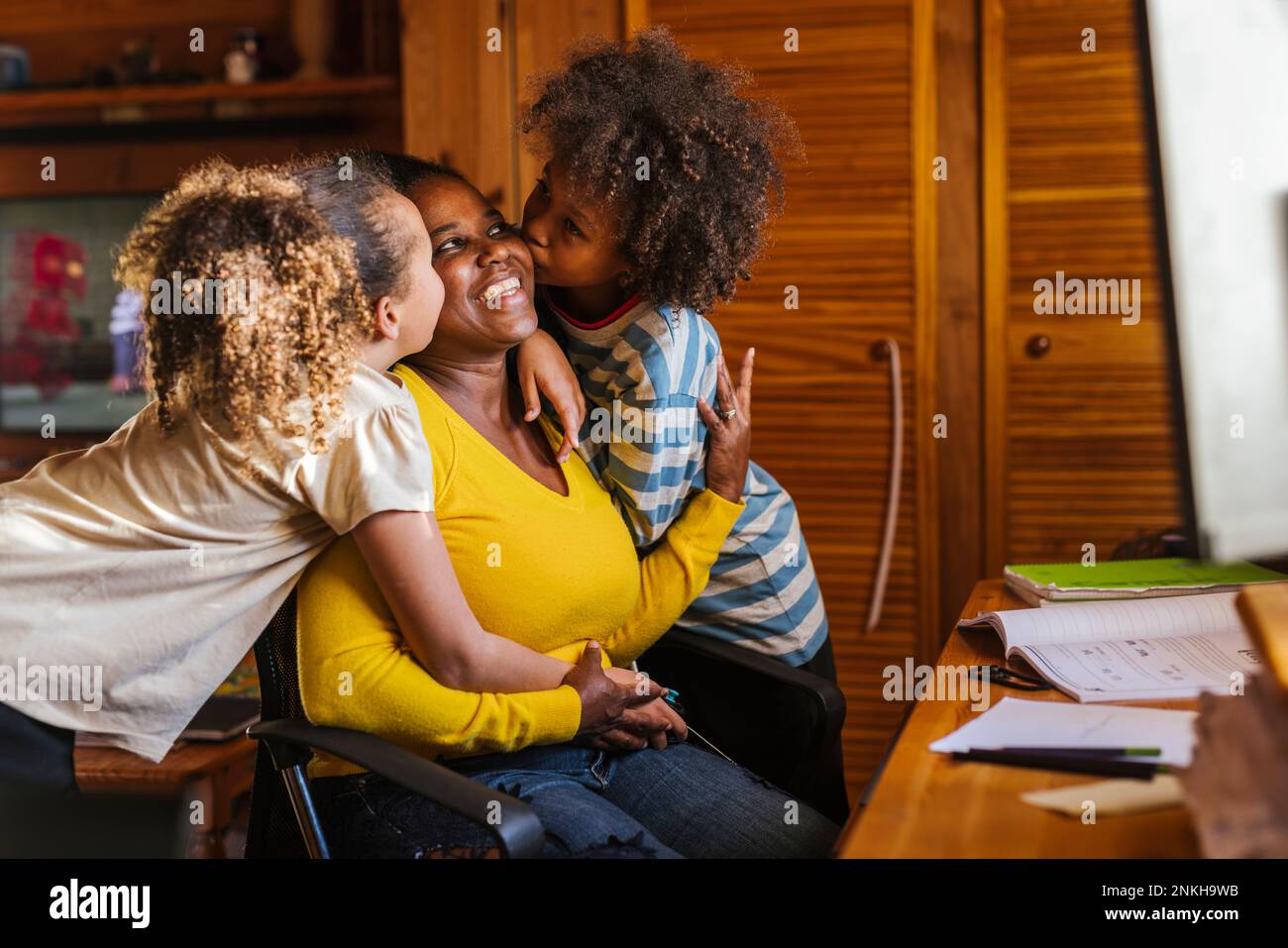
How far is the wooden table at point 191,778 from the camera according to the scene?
72.3 inches

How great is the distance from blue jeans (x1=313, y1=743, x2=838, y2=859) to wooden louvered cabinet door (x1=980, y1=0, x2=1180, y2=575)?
148 centimetres

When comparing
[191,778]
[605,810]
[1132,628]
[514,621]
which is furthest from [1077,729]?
[191,778]

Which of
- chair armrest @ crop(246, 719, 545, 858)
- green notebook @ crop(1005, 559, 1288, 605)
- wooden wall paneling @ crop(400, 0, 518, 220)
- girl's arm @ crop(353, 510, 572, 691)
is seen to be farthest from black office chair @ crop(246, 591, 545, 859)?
wooden wall paneling @ crop(400, 0, 518, 220)

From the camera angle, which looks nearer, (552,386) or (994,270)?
(552,386)

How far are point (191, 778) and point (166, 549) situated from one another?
83cm

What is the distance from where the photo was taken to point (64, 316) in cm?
353

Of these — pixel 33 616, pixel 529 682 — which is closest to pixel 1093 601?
pixel 529 682

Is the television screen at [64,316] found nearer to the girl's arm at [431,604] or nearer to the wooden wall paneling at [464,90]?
the wooden wall paneling at [464,90]

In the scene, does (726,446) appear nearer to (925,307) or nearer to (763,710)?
(763,710)

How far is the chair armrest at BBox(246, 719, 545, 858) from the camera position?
102 cm

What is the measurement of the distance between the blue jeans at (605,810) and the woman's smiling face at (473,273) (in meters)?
0.47

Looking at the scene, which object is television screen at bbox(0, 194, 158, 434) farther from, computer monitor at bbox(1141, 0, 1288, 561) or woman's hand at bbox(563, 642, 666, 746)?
computer monitor at bbox(1141, 0, 1288, 561)

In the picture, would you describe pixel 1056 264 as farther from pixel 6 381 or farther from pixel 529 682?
pixel 6 381
